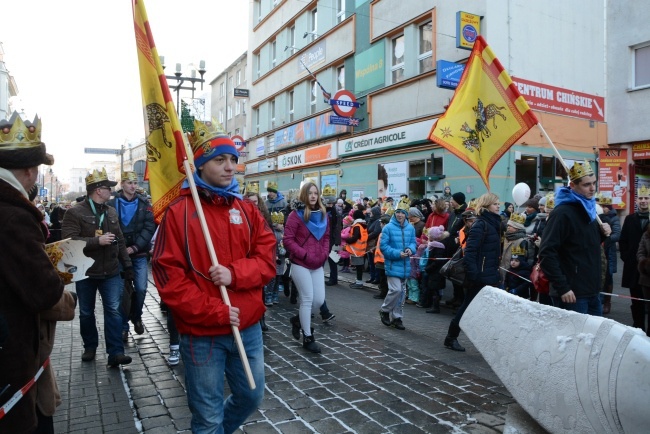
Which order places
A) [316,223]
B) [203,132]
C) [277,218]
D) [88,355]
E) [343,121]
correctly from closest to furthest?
[203,132] → [88,355] → [316,223] → [277,218] → [343,121]

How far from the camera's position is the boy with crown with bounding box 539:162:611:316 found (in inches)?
191

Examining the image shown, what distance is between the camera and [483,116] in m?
6.38

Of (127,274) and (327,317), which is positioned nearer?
(127,274)

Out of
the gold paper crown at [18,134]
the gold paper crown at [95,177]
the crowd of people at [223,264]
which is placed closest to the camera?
the crowd of people at [223,264]

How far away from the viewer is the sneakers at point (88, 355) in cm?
577

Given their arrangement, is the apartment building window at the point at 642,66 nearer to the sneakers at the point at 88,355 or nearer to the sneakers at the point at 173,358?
the sneakers at the point at 173,358

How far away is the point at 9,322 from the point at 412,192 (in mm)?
16411

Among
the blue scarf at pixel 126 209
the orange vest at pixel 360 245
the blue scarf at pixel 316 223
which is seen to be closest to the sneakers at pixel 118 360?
the blue scarf at pixel 126 209

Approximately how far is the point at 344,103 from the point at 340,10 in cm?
595

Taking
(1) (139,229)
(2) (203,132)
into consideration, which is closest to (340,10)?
(1) (139,229)

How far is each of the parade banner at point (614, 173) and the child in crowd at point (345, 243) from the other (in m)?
9.45

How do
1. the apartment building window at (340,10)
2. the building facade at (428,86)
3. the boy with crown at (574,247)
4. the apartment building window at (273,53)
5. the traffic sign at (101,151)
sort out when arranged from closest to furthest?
1. the boy with crown at (574,247)
2. the building facade at (428,86)
3. the apartment building window at (340,10)
4. the apartment building window at (273,53)
5. the traffic sign at (101,151)

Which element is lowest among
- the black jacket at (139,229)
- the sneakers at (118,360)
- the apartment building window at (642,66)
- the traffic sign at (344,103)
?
the sneakers at (118,360)

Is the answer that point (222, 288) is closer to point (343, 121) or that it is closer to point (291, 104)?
point (343, 121)
